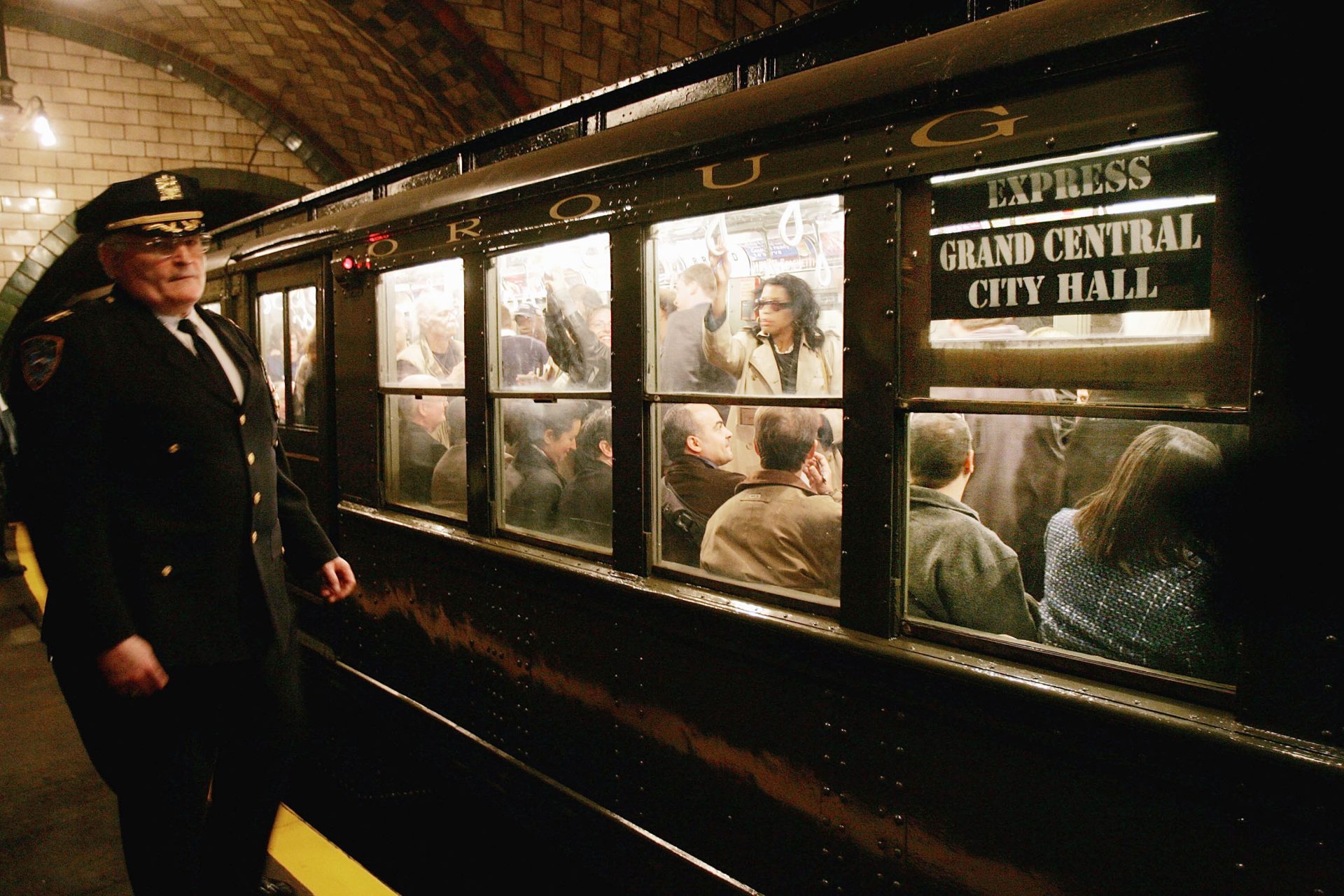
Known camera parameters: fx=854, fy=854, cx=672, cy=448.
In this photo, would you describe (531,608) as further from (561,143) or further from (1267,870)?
(1267,870)

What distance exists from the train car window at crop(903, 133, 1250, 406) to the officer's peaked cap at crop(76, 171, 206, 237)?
6.16 ft

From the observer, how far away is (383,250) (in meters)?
4.18

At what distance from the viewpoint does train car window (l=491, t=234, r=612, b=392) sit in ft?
10.5

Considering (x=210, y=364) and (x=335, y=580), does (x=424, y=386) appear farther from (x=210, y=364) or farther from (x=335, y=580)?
(x=210, y=364)

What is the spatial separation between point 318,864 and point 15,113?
32.5 ft

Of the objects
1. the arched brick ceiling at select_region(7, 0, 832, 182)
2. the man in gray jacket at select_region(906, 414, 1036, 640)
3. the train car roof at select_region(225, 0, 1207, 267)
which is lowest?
the man in gray jacket at select_region(906, 414, 1036, 640)

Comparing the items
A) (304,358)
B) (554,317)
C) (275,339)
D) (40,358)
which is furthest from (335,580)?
(275,339)

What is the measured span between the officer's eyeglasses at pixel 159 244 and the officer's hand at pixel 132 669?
977 mm

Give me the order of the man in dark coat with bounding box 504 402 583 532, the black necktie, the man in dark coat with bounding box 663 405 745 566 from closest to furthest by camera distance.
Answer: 1. the black necktie
2. the man in dark coat with bounding box 663 405 745 566
3. the man in dark coat with bounding box 504 402 583 532

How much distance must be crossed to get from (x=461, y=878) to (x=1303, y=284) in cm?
335

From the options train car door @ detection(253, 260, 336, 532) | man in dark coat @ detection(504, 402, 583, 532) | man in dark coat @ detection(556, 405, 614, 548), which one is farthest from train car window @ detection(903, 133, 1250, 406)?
train car door @ detection(253, 260, 336, 532)

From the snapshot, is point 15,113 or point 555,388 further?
point 15,113

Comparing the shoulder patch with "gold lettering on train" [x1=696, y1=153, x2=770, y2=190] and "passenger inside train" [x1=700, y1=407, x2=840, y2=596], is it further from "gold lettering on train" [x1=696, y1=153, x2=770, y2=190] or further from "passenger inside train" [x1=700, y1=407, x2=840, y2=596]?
"passenger inside train" [x1=700, y1=407, x2=840, y2=596]

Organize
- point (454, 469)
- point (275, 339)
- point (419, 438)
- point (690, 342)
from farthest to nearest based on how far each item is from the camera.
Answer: point (275, 339)
point (419, 438)
point (454, 469)
point (690, 342)
